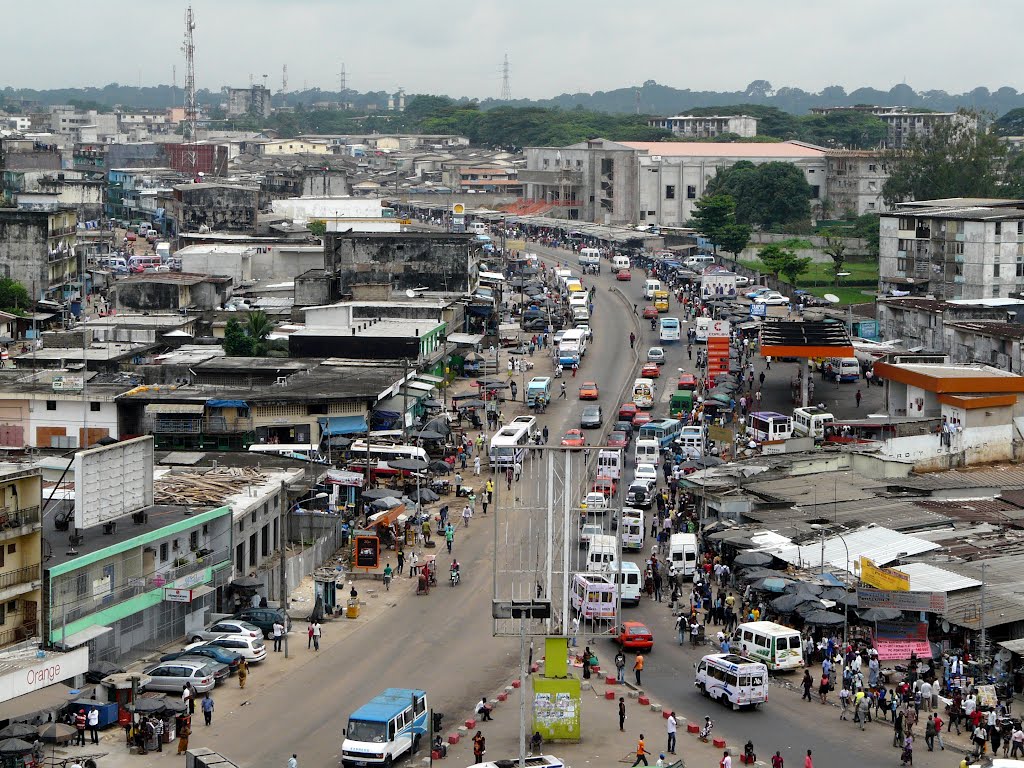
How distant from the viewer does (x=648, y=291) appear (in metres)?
86.6

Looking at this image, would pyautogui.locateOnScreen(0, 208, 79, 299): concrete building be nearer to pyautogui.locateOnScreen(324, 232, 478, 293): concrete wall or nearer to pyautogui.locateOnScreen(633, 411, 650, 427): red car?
pyautogui.locateOnScreen(324, 232, 478, 293): concrete wall

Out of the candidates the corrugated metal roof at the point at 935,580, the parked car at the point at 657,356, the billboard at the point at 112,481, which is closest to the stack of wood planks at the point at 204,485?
the billboard at the point at 112,481

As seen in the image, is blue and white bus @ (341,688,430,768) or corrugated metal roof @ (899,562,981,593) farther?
corrugated metal roof @ (899,562,981,593)

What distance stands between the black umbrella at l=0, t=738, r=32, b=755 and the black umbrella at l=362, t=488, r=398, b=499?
62.0 ft

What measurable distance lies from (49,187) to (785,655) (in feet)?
296

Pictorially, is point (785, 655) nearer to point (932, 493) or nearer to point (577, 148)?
point (932, 493)

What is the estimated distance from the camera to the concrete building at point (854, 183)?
129 m

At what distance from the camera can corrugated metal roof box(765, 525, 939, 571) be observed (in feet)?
130

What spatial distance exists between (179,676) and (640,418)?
2927cm

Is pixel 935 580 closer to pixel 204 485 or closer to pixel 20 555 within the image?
pixel 204 485

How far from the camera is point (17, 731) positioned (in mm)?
27672

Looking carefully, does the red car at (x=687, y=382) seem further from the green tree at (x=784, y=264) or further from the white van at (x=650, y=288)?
the green tree at (x=784, y=264)

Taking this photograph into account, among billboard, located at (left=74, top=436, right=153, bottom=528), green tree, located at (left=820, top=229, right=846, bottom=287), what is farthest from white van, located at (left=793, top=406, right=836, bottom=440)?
green tree, located at (left=820, top=229, right=846, bottom=287)

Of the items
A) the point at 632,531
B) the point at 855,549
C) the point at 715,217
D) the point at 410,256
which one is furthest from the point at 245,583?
the point at 715,217
